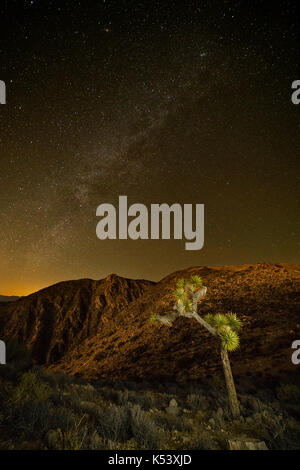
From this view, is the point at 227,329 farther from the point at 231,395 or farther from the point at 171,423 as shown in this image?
the point at 171,423

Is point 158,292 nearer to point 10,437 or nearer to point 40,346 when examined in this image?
point 40,346

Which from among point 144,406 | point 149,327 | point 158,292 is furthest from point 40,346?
point 144,406

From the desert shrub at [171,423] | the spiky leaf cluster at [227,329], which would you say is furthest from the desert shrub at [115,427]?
the spiky leaf cluster at [227,329]

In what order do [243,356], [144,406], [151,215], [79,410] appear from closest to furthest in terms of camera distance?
[79,410], [144,406], [243,356], [151,215]

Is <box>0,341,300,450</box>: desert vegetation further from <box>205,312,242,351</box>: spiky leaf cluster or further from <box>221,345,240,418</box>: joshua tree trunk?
<box>205,312,242,351</box>: spiky leaf cluster

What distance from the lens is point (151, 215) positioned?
16.3 metres

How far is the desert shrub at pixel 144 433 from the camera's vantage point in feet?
13.8

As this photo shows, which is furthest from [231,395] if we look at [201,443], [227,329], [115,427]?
[115,427]

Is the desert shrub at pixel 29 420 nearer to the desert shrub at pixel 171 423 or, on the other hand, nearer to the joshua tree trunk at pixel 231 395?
the desert shrub at pixel 171 423

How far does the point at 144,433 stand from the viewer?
14.4 feet

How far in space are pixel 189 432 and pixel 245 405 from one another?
136 inches

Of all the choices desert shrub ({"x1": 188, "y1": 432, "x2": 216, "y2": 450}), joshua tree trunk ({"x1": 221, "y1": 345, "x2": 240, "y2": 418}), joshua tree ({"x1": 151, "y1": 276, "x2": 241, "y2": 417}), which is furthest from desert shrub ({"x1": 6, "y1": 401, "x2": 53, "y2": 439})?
joshua tree trunk ({"x1": 221, "y1": 345, "x2": 240, "y2": 418})

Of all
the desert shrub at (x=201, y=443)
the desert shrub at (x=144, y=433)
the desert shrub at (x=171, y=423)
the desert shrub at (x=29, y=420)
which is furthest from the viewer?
the desert shrub at (x=171, y=423)

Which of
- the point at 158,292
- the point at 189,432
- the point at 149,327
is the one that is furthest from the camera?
the point at 158,292
